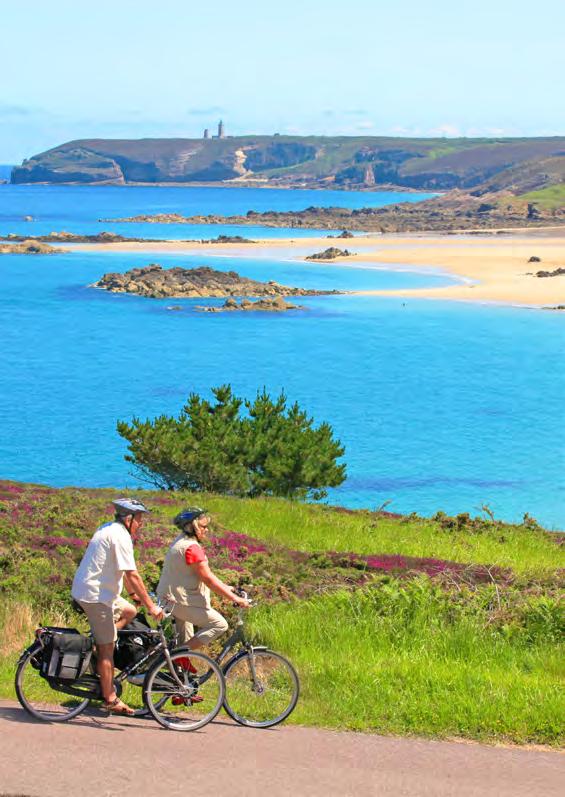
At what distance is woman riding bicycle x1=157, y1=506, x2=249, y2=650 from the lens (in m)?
8.26

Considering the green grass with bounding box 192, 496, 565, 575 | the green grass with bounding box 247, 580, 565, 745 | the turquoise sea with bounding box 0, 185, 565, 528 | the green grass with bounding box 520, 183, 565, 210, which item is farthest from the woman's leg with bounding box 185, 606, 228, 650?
the green grass with bounding box 520, 183, 565, 210

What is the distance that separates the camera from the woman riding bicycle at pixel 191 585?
826 centimetres

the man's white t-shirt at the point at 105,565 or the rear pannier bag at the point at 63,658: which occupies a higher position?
the man's white t-shirt at the point at 105,565

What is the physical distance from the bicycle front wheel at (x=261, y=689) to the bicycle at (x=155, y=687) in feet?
0.61

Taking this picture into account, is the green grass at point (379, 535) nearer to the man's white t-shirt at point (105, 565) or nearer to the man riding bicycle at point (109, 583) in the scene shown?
the man riding bicycle at point (109, 583)

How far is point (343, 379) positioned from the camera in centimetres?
5438

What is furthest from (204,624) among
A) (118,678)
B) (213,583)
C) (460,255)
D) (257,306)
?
(460,255)

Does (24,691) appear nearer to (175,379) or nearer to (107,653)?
(107,653)

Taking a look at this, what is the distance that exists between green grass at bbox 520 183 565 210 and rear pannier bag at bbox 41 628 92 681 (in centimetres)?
16140

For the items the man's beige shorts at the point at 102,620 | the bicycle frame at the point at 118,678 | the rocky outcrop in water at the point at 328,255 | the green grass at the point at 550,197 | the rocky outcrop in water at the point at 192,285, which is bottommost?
the rocky outcrop in water at the point at 192,285

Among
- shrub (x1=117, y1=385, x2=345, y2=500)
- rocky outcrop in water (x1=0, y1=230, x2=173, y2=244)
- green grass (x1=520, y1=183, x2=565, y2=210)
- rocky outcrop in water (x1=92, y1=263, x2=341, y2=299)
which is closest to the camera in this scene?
shrub (x1=117, y1=385, x2=345, y2=500)

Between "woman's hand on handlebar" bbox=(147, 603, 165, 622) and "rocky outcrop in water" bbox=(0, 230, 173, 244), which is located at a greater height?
"rocky outcrop in water" bbox=(0, 230, 173, 244)

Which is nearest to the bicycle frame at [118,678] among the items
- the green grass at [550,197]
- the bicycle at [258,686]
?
the bicycle at [258,686]

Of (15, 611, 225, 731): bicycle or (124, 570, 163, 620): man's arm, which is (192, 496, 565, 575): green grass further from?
(124, 570, 163, 620): man's arm
